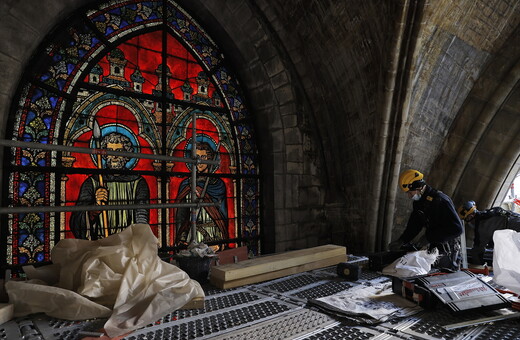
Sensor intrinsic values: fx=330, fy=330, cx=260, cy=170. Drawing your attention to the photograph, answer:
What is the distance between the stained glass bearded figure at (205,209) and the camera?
3.96 m

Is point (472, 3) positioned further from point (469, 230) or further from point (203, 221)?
point (203, 221)

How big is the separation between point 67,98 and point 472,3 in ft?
15.6

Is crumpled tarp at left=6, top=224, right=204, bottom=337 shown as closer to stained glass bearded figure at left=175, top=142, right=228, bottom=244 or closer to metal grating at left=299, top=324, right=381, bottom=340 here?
metal grating at left=299, top=324, right=381, bottom=340

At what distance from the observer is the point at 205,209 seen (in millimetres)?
4164

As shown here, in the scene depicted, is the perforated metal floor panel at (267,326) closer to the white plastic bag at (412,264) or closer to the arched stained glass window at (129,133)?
the white plastic bag at (412,264)

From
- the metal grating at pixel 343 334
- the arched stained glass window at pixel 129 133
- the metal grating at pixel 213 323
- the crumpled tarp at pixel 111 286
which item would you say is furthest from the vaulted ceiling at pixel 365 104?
the metal grating at pixel 343 334

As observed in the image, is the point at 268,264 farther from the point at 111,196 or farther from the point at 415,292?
the point at 111,196

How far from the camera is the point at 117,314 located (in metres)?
1.52

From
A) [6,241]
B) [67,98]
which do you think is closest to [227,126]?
[67,98]

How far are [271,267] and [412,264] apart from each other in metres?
1.04

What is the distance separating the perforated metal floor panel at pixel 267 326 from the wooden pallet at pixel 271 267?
278 mm

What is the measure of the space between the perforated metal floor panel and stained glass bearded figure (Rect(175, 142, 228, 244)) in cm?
215

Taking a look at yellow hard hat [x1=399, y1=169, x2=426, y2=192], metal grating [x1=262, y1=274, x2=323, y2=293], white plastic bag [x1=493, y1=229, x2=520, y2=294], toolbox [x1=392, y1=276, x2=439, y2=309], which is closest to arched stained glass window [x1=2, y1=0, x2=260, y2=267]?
metal grating [x1=262, y1=274, x2=323, y2=293]

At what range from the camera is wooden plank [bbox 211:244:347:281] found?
221 centimetres
